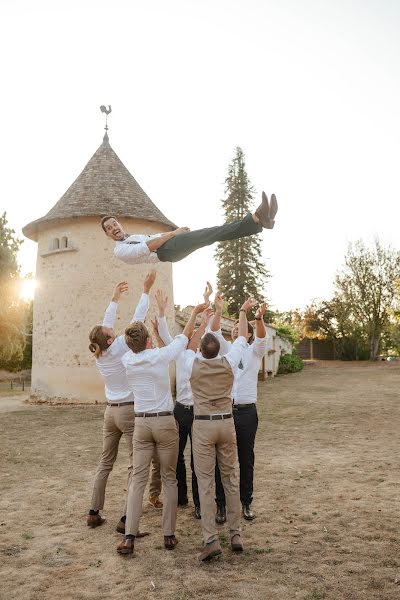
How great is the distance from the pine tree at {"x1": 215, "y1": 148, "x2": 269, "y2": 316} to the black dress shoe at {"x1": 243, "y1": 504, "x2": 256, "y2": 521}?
34.1m

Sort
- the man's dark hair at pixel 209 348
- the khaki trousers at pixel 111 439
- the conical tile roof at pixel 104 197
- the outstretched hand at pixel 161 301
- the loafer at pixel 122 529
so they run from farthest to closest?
the conical tile roof at pixel 104 197
the khaki trousers at pixel 111 439
the outstretched hand at pixel 161 301
the loafer at pixel 122 529
the man's dark hair at pixel 209 348

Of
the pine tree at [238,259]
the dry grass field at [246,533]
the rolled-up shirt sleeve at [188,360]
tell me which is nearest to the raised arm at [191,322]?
the rolled-up shirt sleeve at [188,360]

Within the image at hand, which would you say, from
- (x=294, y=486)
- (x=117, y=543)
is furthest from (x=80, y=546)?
(x=294, y=486)

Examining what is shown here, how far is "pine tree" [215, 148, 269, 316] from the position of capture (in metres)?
41.2

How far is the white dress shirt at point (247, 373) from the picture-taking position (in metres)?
5.90

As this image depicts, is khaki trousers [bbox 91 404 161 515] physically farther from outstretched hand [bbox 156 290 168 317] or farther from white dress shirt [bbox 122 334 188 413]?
outstretched hand [bbox 156 290 168 317]

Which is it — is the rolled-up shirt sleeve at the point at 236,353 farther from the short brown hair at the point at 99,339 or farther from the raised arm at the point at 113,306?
the raised arm at the point at 113,306

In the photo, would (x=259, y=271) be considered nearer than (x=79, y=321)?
No

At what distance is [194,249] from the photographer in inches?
215

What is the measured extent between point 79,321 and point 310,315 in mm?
33295

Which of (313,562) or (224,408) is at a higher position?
(224,408)

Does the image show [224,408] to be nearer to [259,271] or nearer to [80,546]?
[80,546]

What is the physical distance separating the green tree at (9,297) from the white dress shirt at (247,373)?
64.9 ft

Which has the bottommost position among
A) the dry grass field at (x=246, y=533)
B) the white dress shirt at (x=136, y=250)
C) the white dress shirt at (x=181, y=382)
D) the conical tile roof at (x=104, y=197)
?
Result: the dry grass field at (x=246, y=533)
